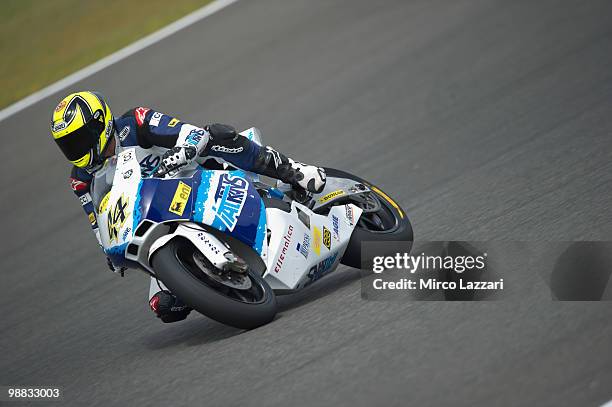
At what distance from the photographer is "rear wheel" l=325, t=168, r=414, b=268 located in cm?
611

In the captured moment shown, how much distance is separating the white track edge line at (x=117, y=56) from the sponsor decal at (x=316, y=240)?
23.6 ft

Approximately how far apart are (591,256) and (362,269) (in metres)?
1.45

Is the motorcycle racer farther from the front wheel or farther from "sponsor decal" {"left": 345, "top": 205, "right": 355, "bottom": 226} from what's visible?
the front wheel

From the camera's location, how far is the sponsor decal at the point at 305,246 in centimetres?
566

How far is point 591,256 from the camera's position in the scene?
17.6 ft

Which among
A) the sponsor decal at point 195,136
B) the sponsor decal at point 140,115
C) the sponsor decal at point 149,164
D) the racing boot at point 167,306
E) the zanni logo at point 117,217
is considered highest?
the sponsor decal at point 140,115

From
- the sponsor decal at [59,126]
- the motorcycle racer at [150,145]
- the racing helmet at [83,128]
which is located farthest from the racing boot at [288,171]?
the sponsor decal at [59,126]

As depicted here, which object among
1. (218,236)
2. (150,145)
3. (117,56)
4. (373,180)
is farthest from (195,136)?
(117,56)

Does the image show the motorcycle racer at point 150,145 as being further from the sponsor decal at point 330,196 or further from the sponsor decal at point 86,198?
the sponsor decal at point 330,196

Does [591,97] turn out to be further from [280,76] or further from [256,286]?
[256,286]

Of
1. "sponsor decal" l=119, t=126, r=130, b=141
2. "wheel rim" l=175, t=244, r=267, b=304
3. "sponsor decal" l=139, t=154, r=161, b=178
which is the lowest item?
"wheel rim" l=175, t=244, r=267, b=304

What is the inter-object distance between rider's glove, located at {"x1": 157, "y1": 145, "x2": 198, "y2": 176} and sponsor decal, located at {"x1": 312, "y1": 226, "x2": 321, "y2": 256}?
2.90 feet

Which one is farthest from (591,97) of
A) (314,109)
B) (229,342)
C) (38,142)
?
(38,142)

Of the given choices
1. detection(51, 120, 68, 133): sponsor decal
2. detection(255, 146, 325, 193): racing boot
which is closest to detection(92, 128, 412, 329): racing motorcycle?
detection(255, 146, 325, 193): racing boot
